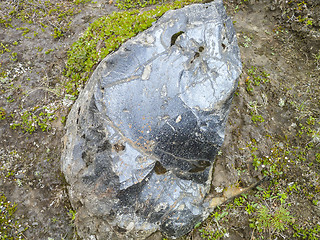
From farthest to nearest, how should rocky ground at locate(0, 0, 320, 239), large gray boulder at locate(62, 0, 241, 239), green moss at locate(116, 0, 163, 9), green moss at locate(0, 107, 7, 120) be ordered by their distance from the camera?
green moss at locate(116, 0, 163, 9), green moss at locate(0, 107, 7, 120), rocky ground at locate(0, 0, 320, 239), large gray boulder at locate(62, 0, 241, 239)

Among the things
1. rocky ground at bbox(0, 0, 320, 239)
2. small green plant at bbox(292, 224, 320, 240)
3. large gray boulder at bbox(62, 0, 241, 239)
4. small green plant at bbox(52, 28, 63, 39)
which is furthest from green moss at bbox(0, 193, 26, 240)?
small green plant at bbox(292, 224, 320, 240)

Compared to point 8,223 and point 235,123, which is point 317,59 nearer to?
point 235,123

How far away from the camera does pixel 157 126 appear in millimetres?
3111

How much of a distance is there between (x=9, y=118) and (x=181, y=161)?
11.7 ft

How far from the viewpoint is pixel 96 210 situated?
3455 mm

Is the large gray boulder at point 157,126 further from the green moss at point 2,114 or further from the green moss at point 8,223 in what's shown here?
the green moss at point 2,114

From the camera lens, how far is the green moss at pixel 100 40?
4.52m

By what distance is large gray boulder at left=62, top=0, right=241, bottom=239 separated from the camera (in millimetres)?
3123

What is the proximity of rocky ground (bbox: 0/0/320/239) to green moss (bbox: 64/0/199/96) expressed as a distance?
0.25m

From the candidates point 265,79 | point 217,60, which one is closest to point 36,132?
point 217,60

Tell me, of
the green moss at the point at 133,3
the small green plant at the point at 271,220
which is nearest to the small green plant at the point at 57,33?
the green moss at the point at 133,3

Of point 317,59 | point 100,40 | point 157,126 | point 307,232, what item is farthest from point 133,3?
point 307,232

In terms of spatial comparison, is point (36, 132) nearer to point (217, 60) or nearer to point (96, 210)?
point (96, 210)

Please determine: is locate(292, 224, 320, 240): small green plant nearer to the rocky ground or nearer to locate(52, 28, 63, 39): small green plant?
the rocky ground
